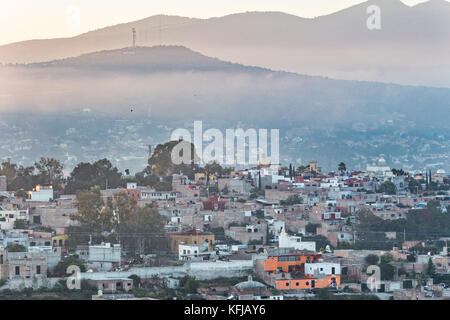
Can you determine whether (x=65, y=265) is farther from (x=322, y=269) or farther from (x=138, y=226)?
(x=322, y=269)

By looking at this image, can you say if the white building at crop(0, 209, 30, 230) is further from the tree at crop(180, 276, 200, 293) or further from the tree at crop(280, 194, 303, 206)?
the tree at crop(180, 276, 200, 293)

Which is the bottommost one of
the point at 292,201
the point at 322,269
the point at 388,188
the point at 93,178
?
the point at 322,269

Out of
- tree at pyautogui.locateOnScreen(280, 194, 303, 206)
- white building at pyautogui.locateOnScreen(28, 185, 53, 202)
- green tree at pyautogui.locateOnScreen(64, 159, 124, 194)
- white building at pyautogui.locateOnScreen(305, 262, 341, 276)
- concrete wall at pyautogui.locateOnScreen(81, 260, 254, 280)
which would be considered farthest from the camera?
green tree at pyautogui.locateOnScreen(64, 159, 124, 194)

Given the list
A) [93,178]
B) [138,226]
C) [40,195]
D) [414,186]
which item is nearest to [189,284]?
[138,226]

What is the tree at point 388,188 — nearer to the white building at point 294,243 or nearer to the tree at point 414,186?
the tree at point 414,186

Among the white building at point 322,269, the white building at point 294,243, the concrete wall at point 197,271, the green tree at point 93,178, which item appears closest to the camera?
the concrete wall at point 197,271

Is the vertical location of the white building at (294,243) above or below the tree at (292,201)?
below

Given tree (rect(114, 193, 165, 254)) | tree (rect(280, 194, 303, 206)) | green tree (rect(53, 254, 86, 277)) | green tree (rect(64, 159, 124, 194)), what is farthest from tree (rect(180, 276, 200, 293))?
green tree (rect(64, 159, 124, 194))

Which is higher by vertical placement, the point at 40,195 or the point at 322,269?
the point at 40,195

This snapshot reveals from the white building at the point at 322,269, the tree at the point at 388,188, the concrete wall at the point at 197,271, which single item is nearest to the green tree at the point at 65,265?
the concrete wall at the point at 197,271
